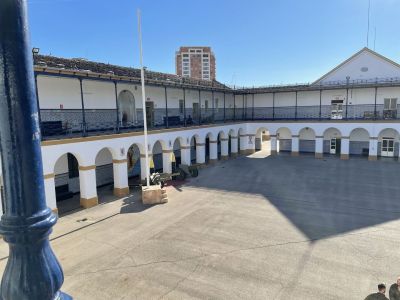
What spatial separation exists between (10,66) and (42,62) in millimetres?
19311

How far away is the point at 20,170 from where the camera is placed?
189 centimetres

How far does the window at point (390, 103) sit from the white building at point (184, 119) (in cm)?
9

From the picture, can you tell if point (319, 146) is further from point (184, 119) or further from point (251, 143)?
point (184, 119)

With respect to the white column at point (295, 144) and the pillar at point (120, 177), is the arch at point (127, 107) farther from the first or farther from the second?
the white column at point (295, 144)

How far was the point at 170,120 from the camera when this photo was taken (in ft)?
87.4

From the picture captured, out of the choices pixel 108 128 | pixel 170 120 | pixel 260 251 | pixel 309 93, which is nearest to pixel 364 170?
pixel 309 93

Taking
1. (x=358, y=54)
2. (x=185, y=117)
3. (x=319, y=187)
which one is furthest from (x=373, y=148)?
(x=185, y=117)

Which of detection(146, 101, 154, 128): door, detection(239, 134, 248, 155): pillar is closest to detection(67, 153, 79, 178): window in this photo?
detection(146, 101, 154, 128): door

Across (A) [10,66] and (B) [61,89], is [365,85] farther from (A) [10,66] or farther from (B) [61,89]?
(A) [10,66]

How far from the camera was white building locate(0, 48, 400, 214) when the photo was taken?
58.8 feet

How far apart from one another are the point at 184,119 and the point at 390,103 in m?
22.0

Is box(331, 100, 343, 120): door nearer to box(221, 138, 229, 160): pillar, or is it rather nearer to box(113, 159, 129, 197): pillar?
box(221, 138, 229, 160): pillar

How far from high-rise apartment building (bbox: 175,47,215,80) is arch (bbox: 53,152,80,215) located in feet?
368

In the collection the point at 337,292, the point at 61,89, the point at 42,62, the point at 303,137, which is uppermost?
the point at 42,62
